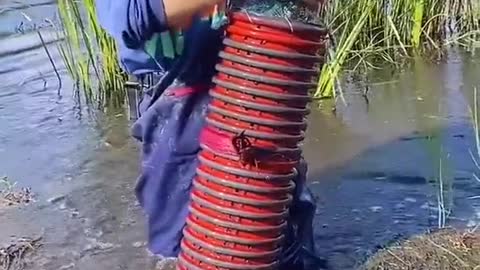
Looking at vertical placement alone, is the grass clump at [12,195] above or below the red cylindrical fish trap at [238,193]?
below

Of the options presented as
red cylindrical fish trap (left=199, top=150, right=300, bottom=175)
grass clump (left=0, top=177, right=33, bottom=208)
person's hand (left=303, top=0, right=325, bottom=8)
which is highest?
person's hand (left=303, top=0, right=325, bottom=8)

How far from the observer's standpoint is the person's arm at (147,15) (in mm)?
2252

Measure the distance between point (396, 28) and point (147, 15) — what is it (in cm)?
365

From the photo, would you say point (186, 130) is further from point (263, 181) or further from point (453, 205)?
point (453, 205)

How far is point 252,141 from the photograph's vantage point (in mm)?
2213

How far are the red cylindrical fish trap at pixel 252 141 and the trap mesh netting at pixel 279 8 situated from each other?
0.02 m

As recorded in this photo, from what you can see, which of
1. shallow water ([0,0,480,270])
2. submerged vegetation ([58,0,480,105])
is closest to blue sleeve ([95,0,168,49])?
shallow water ([0,0,480,270])

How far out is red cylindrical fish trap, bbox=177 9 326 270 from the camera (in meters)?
2.17

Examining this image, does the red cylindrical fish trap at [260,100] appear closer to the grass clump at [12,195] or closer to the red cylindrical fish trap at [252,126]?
the red cylindrical fish trap at [252,126]

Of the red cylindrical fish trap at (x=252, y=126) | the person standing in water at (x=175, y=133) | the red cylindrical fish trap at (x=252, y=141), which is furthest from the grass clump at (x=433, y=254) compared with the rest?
the red cylindrical fish trap at (x=252, y=126)

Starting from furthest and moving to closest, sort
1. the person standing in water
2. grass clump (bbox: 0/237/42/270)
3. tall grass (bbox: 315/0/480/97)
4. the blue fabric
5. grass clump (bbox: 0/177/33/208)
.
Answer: tall grass (bbox: 315/0/480/97) → grass clump (bbox: 0/177/33/208) → grass clump (bbox: 0/237/42/270) → the blue fabric → the person standing in water

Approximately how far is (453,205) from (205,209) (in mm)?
1482

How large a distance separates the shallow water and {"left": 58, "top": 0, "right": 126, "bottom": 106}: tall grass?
0.13 m

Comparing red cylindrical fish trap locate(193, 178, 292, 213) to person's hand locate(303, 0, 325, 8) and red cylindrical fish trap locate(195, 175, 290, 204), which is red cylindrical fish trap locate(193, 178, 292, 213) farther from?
person's hand locate(303, 0, 325, 8)
